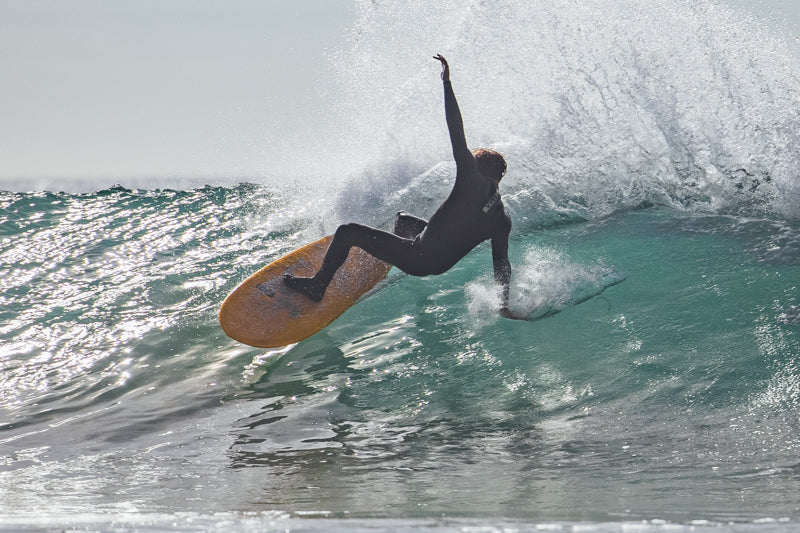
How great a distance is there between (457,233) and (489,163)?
0.56 meters

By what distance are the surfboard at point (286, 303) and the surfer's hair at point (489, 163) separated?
194 centimetres

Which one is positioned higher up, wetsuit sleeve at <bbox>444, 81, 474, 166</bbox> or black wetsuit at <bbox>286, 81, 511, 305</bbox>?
wetsuit sleeve at <bbox>444, 81, 474, 166</bbox>

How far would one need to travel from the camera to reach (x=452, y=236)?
5281 millimetres

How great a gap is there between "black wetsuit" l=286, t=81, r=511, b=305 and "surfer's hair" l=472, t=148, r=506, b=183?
54 mm

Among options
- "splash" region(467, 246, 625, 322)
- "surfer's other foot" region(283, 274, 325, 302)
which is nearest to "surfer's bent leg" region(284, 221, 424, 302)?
"surfer's other foot" region(283, 274, 325, 302)

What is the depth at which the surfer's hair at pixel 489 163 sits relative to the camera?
5.08m

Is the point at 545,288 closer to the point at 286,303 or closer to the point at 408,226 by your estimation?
the point at 408,226

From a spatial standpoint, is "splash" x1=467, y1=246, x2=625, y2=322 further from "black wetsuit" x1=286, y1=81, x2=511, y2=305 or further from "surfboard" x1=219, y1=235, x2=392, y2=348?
"surfboard" x1=219, y1=235, x2=392, y2=348

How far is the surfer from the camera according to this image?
5068 millimetres

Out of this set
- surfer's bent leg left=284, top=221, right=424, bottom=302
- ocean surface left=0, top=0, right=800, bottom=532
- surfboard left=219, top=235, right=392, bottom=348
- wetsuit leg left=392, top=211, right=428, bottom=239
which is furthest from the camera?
wetsuit leg left=392, top=211, right=428, bottom=239

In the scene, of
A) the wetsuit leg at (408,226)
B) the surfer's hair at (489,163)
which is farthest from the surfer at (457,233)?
the wetsuit leg at (408,226)

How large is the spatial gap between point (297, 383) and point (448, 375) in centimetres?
113

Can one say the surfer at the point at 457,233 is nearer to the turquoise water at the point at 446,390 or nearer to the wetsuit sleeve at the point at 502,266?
the wetsuit sleeve at the point at 502,266

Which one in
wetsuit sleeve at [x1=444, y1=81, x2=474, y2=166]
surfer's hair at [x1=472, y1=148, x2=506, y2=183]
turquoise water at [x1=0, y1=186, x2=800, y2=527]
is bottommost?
turquoise water at [x1=0, y1=186, x2=800, y2=527]
